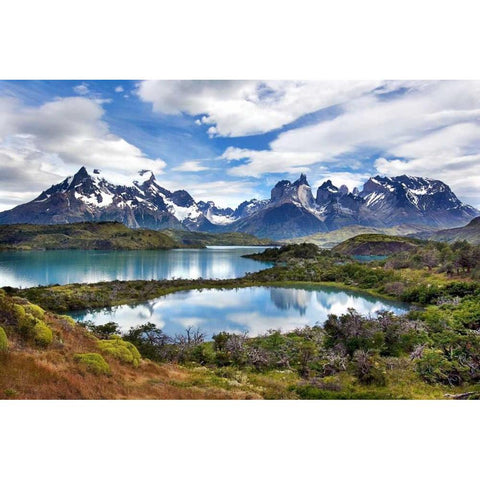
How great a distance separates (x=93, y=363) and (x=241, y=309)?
32.6 m

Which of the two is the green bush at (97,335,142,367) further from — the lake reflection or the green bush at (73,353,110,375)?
the lake reflection

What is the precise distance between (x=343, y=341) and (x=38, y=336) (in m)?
16.9

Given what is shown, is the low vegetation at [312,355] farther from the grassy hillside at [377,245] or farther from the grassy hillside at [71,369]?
the grassy hillside at [377,245]

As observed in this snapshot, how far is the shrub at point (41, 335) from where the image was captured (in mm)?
9414

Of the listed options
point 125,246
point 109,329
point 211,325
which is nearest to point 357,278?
point 211,325

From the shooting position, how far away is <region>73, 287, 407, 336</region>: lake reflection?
33.6 meters

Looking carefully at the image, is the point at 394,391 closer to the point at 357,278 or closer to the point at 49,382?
the point at 49,382

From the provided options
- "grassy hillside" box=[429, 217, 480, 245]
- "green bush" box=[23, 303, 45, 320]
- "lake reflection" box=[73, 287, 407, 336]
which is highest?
"grassy hillside" box=[429, 217, 480, 245]

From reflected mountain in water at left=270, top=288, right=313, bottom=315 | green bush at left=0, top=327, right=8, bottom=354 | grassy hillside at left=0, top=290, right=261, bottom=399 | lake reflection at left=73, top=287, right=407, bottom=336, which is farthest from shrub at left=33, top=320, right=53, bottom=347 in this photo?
reflected mountain in water at left=270, top=288, right=313, bottom=315

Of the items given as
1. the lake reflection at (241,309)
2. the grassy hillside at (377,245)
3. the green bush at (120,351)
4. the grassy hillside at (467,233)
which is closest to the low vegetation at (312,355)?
the green bush at (120,351)

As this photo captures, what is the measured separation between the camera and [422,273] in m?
56.6

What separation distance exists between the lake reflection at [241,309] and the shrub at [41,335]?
20327 mm

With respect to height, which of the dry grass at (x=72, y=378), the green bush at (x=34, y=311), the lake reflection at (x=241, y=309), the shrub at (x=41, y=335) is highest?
the green bush at (x=34, y=311)

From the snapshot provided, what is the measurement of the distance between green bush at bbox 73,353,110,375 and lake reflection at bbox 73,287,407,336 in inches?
800
